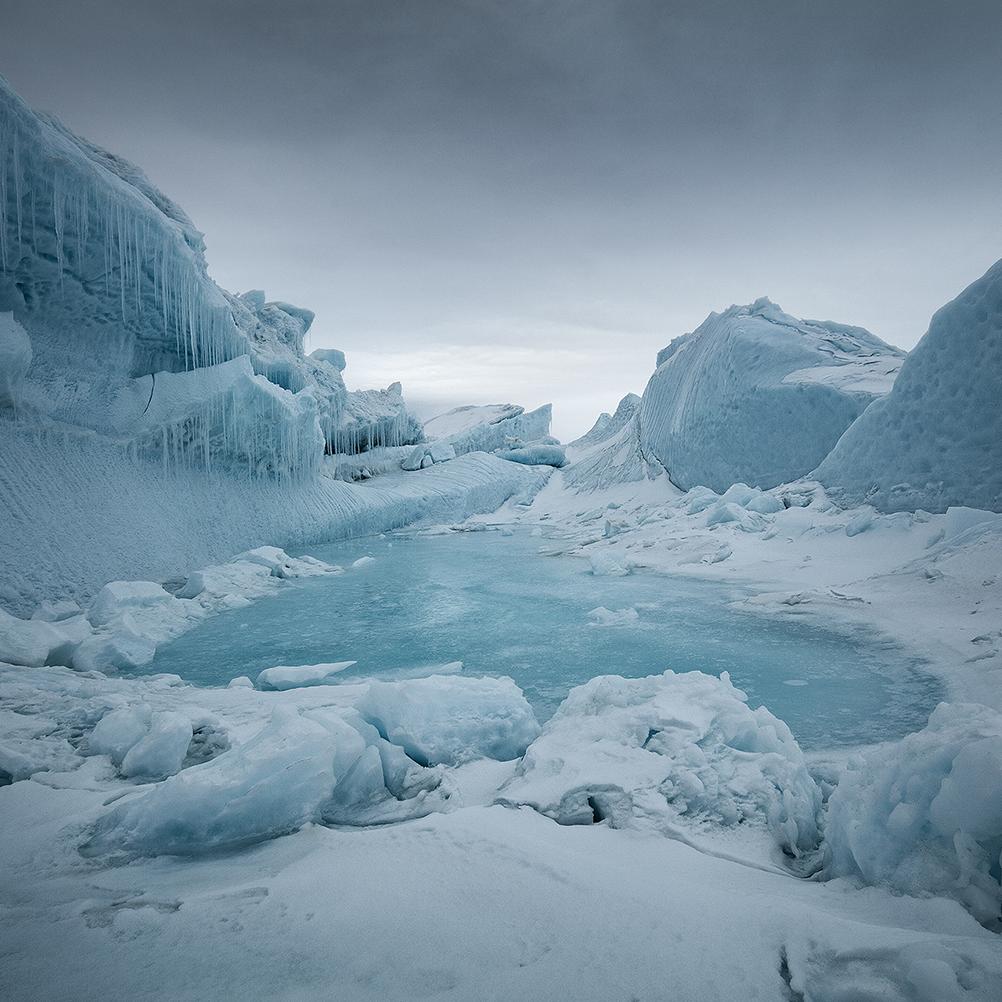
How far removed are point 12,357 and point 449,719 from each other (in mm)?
6714

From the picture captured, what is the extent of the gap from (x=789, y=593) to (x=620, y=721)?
14.4 feet

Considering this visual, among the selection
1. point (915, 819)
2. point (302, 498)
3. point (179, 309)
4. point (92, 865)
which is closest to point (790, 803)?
point (915, 819)

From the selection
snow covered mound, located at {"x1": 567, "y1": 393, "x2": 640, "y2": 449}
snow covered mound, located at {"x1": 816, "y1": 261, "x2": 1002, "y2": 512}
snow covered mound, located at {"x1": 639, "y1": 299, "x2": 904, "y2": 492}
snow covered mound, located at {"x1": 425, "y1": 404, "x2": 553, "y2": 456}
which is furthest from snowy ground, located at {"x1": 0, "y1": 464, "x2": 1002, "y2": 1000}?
snow covered mound, located at {"x1": 567, "y1": 393, "x2": 640, "y2": 449}

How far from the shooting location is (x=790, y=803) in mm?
1898

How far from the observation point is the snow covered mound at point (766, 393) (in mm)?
11039

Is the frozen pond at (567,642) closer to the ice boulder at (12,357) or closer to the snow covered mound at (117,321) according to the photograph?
the snow covered mound at (117,321)

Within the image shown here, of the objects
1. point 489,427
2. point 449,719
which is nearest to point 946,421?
point 449,719

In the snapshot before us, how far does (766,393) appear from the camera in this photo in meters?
11.8

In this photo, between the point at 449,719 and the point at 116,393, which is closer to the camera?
the point at 449,719

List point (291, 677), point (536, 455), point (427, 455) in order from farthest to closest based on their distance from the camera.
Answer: point (536, 455) → point (427, 455) → point (291, 677)

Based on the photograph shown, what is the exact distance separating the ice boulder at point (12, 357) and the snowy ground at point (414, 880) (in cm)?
476

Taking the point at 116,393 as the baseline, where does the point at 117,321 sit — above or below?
above

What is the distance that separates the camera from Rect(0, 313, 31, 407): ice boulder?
19.9ft

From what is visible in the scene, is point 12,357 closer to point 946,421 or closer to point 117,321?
point 117,321
